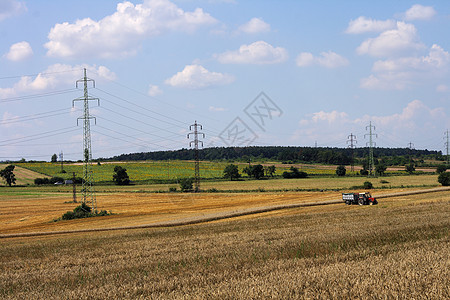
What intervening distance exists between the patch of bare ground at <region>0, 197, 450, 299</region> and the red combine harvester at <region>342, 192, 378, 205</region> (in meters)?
28.6

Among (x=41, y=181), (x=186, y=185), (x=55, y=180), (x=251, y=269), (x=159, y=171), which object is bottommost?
(x=186, y=185)

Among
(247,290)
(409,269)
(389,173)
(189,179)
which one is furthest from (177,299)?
(389,173)

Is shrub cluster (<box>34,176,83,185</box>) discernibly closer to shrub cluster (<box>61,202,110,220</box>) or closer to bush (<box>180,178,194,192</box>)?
bush (<box>180,178,194,192</box>)

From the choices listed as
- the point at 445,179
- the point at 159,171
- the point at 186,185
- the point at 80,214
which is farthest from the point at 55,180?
the point at 445,179

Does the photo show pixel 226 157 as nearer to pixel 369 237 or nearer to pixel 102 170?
pixel 102 170

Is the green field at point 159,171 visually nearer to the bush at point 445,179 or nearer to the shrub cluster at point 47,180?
the shrub cluster at point 47,180

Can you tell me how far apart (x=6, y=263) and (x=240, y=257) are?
1091cm

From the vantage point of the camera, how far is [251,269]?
11.8 meters

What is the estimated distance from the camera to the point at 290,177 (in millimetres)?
134125

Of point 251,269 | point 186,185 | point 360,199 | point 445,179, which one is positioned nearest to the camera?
point 251,269

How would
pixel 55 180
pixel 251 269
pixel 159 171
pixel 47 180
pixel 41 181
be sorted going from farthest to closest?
pixel 159 171
pixel 55 180
pixel 47 180
pixel 41 181
pixel 251 269

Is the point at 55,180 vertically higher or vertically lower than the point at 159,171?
lower

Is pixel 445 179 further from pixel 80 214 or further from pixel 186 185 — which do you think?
pixel 80 214

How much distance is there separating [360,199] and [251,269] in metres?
40.6
